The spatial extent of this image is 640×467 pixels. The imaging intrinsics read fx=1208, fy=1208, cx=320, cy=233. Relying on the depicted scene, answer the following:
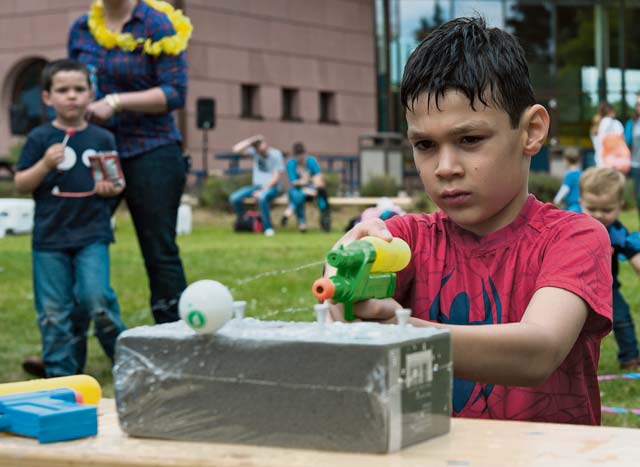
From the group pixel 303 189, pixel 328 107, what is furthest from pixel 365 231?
pixel 328 107

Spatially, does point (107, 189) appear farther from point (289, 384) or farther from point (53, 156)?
point (289, 384)

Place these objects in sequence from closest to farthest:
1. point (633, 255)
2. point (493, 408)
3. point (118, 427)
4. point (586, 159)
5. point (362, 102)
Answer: point (118, 427) → point (493, 408) → point (633, 255) → point (586, 159) → point (362, 102)

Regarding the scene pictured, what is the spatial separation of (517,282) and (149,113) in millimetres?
3804

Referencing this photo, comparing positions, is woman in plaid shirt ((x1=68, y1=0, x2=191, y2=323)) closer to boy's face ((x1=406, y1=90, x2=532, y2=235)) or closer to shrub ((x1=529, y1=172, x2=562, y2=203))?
boy's face ((x1=406, y1=90, x2=532, y2=235))

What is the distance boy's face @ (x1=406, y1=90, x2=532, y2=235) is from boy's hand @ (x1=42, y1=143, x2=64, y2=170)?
371 centimetres

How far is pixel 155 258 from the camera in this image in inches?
235

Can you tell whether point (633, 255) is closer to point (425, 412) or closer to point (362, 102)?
point (425, 412)

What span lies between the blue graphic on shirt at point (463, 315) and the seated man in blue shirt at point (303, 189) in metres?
18.0

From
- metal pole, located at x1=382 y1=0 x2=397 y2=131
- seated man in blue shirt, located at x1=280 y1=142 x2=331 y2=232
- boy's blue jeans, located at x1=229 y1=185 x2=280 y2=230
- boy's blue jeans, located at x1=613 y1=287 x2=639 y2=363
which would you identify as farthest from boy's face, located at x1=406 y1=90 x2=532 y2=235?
metal pole, located at x1=382 y1=0 x2=397 y2=131

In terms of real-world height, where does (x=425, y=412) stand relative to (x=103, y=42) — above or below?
below

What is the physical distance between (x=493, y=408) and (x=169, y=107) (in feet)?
12.9

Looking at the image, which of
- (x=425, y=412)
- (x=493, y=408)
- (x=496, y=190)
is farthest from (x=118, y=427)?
(x=496, y=190)

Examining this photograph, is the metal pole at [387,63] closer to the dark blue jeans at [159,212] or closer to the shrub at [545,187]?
the shrub at [545,187]

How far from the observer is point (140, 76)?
19.7 feet
